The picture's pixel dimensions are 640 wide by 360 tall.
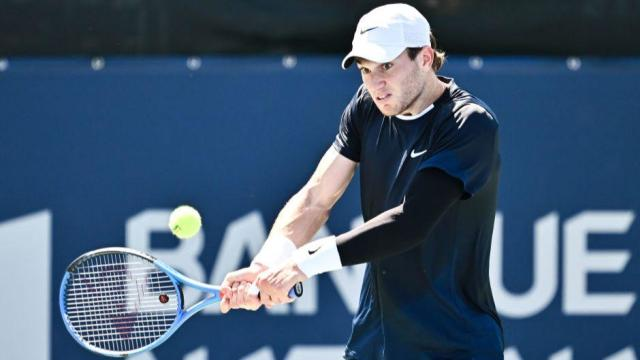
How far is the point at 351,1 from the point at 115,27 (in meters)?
0.86

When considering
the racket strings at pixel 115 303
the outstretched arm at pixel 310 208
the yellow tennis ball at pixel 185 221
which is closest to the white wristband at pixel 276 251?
the outstretched arm at pixel 310 208

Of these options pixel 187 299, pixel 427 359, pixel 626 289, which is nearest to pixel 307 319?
pixel 187 299

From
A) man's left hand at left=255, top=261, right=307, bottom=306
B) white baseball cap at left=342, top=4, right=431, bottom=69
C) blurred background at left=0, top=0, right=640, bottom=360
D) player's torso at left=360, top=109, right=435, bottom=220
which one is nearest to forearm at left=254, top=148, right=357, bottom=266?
player's torso at left=360, top=109, right=435, bottom=220

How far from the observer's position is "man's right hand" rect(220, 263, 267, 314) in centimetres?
325

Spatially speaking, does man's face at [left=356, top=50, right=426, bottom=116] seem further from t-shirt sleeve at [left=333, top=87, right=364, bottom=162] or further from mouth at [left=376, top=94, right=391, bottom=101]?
t-shirt sleeve at [left=333, top=87, right=364, bottom=162]

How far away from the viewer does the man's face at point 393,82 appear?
3131 millimetres

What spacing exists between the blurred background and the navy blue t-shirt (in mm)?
1389

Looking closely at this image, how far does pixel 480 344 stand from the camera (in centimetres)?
316

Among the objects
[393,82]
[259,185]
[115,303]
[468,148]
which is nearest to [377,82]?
[393,82]

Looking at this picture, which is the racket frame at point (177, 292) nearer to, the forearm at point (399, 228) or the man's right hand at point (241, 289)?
the man's right hand at point (241, 289)

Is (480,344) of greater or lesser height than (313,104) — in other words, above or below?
below

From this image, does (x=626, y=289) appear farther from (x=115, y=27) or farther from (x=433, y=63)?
(x=115, y=27)

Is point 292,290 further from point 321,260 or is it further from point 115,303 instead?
point 115,303

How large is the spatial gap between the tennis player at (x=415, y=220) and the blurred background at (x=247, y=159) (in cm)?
134
